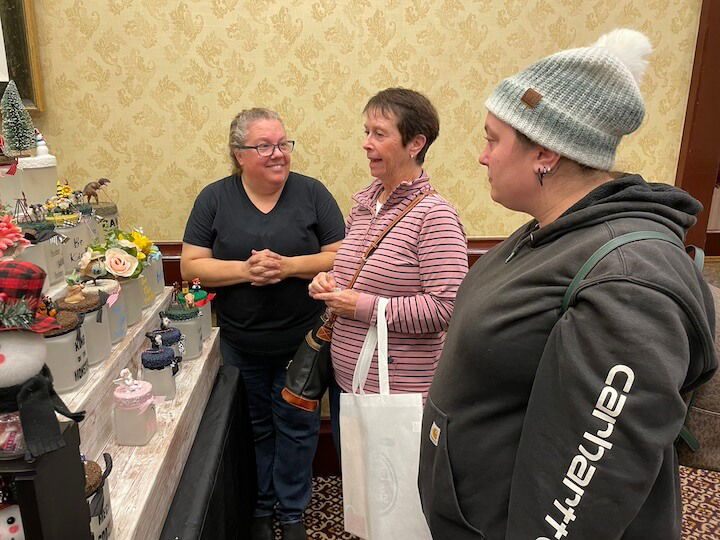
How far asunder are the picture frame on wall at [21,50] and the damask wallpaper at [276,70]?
0.08 metres

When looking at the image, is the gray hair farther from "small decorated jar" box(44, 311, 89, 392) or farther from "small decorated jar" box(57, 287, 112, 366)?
"small decorated jar" box(44, 311, 89, 392)

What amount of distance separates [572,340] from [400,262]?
79cm

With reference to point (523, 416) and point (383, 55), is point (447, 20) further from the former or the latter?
point (523, 416)

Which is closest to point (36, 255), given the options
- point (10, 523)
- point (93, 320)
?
point (93, 320)

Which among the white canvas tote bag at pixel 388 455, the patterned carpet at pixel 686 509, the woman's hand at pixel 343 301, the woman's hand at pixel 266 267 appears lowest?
the patterned carpet at pixel 686 509

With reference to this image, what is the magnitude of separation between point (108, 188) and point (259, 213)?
0.79 meters

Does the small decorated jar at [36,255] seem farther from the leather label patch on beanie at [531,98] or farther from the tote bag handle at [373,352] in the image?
the leather label patch on beanie at [531,98]

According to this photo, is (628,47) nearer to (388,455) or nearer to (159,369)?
(388,455)

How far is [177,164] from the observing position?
2.39 m

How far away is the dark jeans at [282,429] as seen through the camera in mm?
2148

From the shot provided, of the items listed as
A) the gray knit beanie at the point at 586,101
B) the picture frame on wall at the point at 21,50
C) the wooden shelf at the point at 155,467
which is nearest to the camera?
the gray knit beanie at the point at 586,101

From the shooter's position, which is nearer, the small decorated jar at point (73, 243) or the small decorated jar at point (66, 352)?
the small decorated jar at point (66, 352)

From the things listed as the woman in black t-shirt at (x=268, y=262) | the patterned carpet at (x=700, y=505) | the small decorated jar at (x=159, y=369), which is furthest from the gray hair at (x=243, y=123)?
the patterned carpet at (x=700, y=505)

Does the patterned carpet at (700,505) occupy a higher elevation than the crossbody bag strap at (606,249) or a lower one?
lower
